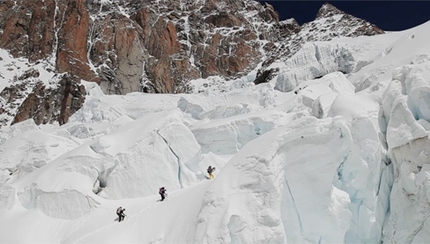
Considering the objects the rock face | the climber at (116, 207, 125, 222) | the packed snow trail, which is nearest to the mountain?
the rock face

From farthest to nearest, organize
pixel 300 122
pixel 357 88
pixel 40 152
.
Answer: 1. pixel 357 88
2. pixel 40 152
3. pixel 300 122

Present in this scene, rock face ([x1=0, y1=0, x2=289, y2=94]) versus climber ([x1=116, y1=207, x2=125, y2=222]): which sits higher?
climber ([x1=116, y1=207, x2=125, y2=222])

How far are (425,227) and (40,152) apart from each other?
1588 cm

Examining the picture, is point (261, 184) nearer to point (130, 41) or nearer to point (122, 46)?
point (122, 46)

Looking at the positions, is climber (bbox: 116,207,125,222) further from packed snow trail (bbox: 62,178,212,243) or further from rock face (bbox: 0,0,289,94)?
rock face (bbox: 0,0,289,94)

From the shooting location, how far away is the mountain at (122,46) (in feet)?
269

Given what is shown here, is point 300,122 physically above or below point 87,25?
above

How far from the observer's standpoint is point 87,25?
9412 centimetres

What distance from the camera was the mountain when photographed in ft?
269

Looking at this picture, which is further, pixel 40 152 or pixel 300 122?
pixel 40 152

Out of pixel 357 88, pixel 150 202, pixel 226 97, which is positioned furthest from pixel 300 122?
pixel 226 97

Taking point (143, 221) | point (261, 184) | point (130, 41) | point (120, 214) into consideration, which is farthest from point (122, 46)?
point (261, 184)

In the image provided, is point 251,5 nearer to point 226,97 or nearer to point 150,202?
point 226,97

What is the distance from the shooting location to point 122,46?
91.9 m
